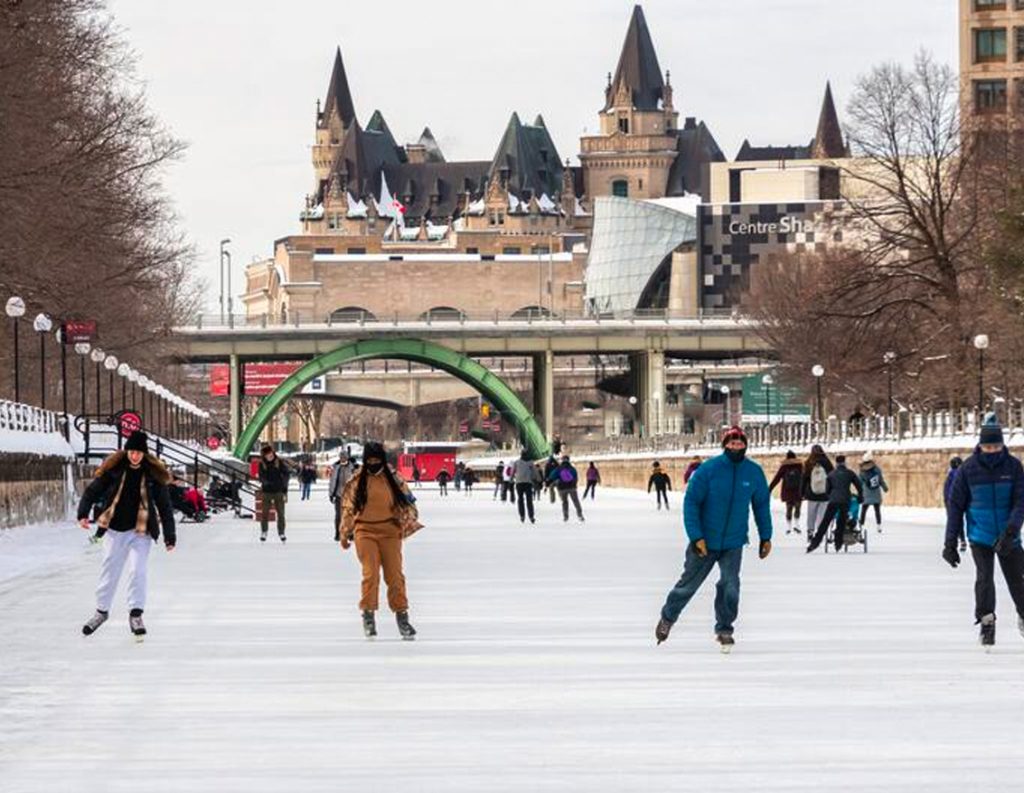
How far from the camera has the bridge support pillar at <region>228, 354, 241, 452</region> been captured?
132 meters

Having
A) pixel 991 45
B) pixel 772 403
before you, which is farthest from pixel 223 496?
pixel 772 403

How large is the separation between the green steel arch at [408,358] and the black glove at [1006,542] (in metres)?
114

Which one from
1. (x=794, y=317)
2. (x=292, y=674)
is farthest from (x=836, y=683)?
(x=794, y=317)

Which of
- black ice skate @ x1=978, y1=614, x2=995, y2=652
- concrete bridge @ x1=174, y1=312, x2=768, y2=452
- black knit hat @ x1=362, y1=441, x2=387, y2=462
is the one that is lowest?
black ice skate @ x1=978, y1=614, x2=995, y2=652

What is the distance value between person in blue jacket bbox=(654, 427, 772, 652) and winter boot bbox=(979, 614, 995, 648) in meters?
1.46

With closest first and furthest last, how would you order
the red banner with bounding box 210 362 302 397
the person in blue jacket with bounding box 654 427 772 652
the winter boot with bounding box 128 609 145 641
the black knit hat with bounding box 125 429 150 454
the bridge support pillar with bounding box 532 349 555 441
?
the person in blue jacket with bounding box 654 427 772 652, the winter boot with bounding box 128 609 145 641, the black knit hat with bounding box 125 429 150 454, the bridge support pillar with bounding box 532 349 555 441, the red banner with bounding box 210 362 302 397

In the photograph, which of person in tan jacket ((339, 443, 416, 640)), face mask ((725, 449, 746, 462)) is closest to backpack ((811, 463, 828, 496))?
person in tan jacket ((339, 443, 416, 640))

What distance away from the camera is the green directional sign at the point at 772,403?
372 ft

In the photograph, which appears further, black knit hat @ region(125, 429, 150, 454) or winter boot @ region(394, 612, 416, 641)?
black knit hat @ region(125, 429, 150, 454)

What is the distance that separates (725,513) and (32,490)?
26470mm

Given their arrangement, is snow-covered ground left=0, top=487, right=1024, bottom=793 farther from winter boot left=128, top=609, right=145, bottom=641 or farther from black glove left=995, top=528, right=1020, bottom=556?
black glove left=995, top=528, right=1020, bottom=556

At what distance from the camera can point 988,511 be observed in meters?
17.7

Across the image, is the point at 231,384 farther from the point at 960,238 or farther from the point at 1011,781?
the point at 1011,781

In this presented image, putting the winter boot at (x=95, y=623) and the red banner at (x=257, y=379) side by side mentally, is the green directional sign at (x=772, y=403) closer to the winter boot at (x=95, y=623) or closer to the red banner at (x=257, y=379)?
the red banner at (x=257, y=379)
